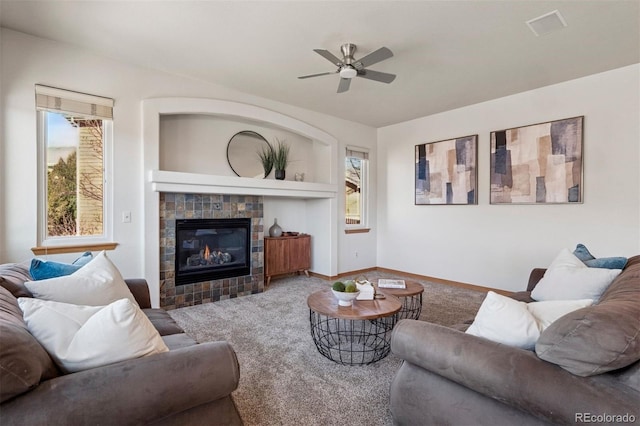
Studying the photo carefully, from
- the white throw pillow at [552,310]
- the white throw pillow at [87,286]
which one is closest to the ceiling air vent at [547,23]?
the white throw pillow at [552,310]

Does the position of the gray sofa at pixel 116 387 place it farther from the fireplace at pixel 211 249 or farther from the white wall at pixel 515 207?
the white wall at pixel 515 207

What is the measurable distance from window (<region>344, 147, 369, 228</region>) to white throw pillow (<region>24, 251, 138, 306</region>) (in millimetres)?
4095

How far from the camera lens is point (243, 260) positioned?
172 inches

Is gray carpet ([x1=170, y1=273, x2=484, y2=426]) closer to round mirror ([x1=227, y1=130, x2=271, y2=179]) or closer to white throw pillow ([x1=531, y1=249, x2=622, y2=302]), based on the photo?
white throw pillow ([x1=531, y1=249, x2=622, y2=302])

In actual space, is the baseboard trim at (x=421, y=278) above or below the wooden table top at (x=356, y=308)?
below

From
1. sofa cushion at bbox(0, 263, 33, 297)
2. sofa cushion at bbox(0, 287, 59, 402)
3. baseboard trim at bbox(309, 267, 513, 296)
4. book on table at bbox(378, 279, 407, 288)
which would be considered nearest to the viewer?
sofa cushion at bbox(0, 287, 59, 402)

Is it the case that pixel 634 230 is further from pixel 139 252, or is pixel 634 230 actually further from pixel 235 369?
pixel 139 252

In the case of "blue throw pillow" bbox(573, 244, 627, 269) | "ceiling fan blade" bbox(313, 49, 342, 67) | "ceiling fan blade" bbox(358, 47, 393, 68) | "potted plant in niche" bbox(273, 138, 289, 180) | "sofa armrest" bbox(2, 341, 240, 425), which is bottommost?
"sofa armrest" bbox(2, 341, 240, 425)

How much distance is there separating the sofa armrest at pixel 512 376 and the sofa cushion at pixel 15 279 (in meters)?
1.89

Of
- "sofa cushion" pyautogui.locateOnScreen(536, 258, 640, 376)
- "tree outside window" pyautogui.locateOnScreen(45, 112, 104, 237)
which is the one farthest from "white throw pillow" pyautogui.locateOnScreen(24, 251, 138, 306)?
"sofa cushion" pyautogui.locateOnScreen(536, 258, 640, 376)

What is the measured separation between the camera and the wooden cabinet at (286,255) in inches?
186

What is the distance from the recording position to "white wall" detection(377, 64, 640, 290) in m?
3.37

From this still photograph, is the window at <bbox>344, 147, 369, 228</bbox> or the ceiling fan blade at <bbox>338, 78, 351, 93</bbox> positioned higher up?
the ceiling fan blade at <bbox>338, 78, 351, 93</bbox>

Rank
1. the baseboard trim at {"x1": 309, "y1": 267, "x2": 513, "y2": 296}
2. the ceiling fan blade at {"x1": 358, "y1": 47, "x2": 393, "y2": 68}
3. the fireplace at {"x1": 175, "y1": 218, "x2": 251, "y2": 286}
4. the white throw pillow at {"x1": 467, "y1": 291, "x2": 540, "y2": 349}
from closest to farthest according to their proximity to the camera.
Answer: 1. the white throw pillow at {"x1": 467, "y1": 291, "x2": 540, "y2": 349}
2. the ceiling fan blade at {"x1": 358, "y1": 47, "x2": 393, "y2": 68}
3. the fireplace at {"x1": 175, "y1": 218, "x2": 251, "y2": 286}
4. the baseboard trim at {"x1": 309, "y1": 267, "x2": 513, "y2": 296}
